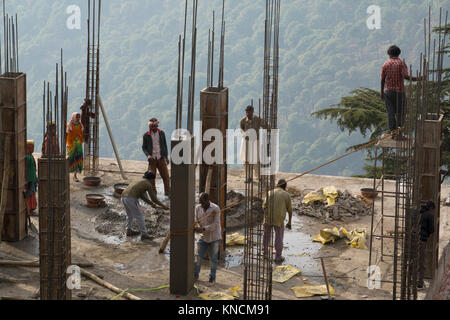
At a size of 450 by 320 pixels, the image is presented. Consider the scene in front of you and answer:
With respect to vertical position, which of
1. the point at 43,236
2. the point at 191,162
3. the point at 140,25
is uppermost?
the point at 140,25

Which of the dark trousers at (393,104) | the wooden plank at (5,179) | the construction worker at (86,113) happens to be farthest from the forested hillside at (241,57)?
the wooden plank at (5,179)

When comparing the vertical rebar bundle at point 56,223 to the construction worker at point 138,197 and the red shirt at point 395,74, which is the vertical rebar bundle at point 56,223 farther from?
the red shirt at point 395,74

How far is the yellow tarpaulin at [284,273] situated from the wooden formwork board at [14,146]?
13.8 ft

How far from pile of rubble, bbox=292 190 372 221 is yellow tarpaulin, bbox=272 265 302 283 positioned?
9.05ft

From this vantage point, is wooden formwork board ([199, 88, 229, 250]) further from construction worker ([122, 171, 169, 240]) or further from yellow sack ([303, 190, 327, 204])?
yellow sack ([303, 190, 327, 204])

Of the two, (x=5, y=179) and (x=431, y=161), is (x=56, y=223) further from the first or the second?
(x=431, y=161)

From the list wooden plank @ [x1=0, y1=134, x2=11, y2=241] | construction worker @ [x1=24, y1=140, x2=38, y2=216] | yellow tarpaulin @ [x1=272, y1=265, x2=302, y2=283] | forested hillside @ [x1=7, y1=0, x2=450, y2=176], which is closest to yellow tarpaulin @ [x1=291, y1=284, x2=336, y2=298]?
yellow tarpaulin @ [x1=272, y1=265, x2=302, y2=283]

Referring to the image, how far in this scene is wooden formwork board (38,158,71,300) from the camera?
8297mm

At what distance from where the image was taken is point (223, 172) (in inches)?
469

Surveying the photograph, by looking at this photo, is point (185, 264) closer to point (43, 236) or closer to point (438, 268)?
point (43, 236)

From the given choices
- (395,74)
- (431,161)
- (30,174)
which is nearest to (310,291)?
(431,161)

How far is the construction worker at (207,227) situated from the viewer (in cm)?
1026

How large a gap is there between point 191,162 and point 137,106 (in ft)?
185

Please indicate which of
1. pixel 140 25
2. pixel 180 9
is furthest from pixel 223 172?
pixel 140 25
